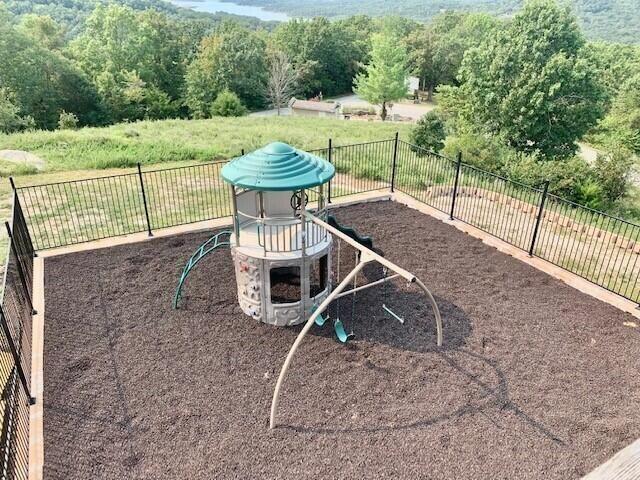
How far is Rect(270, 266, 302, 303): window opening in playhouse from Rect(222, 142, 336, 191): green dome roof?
181cm

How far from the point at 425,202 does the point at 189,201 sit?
6.38 metres

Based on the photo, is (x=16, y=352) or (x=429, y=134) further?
(x=429, y=134)

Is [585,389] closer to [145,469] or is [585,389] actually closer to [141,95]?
[145,469]

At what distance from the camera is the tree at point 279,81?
50.2 meters

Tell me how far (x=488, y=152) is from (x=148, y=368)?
643 inches

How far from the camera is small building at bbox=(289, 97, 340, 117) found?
1871 inches

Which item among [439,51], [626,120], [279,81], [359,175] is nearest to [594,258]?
[359,175]

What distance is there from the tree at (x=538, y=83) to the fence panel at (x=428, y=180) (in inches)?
307

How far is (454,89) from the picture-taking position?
27984mm

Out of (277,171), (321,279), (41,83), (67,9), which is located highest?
(67,9)

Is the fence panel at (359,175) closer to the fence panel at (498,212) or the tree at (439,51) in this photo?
the fence panel at (498,212)

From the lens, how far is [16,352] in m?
5.54

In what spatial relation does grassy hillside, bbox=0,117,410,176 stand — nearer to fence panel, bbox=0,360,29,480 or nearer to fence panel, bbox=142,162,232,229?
fence panel, bbox=142,162,232,229

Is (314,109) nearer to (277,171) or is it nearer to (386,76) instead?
(386,76)
